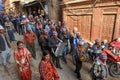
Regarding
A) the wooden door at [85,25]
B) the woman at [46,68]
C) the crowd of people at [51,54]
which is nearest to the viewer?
the woman at [46,68]

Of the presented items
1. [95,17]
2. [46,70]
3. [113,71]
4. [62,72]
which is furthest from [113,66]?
[95,17]

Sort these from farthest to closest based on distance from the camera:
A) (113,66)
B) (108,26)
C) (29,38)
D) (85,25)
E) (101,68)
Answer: (85,25)
(108,26)
(29,38)
(113,66)
(101,68)

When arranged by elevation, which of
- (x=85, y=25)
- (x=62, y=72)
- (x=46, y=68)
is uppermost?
(x=46, y=68)

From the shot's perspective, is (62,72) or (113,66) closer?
(113,66)

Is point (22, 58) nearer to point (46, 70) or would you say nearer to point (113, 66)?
point (46, 70)

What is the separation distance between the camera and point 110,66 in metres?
6.62

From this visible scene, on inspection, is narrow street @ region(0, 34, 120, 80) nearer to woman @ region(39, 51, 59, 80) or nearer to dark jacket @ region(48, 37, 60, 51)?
dark jacket @ region(48, 37, 60, 51)

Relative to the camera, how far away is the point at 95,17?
30.2 feet

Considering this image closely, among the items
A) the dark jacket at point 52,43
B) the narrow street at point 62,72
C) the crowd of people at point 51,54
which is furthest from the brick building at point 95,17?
the dark jacket at point 52,43

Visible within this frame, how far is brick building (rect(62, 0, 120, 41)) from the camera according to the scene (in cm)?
807

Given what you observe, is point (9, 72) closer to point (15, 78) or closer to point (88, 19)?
point (15, 78)

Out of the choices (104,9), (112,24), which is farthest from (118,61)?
(104,9)

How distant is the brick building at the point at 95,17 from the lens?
8070 mm

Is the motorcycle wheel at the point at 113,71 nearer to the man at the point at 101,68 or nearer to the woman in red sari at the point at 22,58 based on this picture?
the man at the point at 101,68
